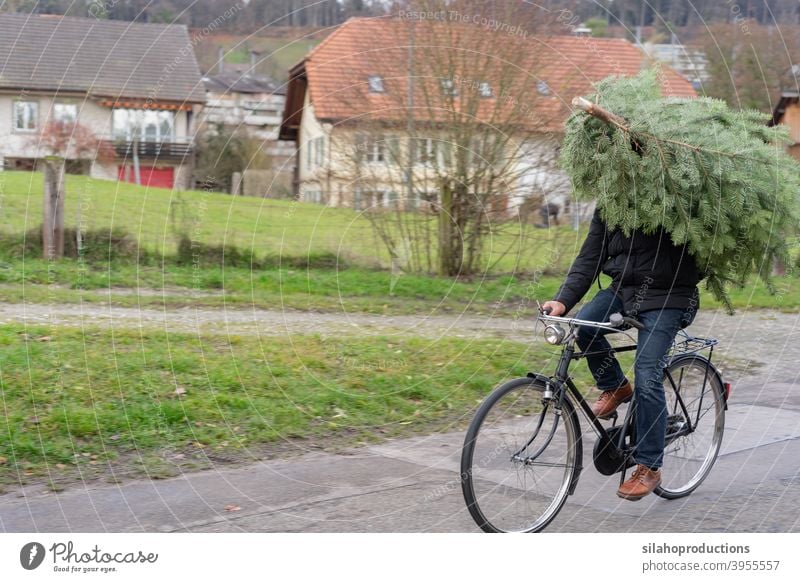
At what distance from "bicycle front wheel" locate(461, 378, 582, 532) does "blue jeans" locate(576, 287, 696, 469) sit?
41 centimetres

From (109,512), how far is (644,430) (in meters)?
2.79

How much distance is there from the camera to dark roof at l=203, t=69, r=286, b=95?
923 centimetres

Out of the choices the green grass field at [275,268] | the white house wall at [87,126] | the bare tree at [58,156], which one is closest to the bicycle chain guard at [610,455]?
the green grass field at [275,268]

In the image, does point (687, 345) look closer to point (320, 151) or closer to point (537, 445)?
point (537, 445)

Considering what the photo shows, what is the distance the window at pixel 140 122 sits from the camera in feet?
44.5

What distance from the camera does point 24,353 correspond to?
7918 millimetres

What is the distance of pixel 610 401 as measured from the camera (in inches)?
219

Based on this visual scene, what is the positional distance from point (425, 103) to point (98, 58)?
384 cm

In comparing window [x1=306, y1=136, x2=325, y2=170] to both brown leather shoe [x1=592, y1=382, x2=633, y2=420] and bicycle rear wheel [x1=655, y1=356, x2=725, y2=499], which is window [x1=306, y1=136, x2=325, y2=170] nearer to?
bicycle rear wheel [x1=655, y1=356, x2=725, y2=499]

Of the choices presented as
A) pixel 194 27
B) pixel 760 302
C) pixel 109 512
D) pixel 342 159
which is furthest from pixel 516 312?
pixel 109 512

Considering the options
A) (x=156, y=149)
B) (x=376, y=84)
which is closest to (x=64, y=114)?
(x=156, y=149)

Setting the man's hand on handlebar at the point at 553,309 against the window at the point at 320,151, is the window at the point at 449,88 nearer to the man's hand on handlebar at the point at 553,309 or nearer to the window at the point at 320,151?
the window at the point at 320,151

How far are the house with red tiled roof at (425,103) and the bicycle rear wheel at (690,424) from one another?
6.50 m
